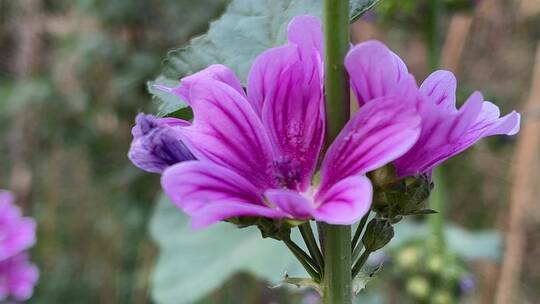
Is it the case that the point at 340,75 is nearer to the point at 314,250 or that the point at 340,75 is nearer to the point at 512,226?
the point at 314,250

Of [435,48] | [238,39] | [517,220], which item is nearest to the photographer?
[238,39]

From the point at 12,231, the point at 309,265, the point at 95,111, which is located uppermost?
the point at 309,265

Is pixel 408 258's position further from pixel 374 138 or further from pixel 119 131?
pixel 119 131

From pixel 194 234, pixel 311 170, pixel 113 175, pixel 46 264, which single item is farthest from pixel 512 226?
pixel 46 264

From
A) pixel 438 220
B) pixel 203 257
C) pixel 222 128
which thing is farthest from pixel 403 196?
pixel 203 257

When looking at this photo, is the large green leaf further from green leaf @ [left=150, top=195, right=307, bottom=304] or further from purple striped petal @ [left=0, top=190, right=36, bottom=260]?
purple striped petal @ [left=0, top=190, right=36, bottom=260]

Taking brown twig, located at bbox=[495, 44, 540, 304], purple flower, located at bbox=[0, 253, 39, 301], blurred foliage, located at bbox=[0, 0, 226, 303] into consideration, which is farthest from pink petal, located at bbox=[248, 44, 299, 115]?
blurred foliage, located at bbox=[0, 0, 226, 303]
